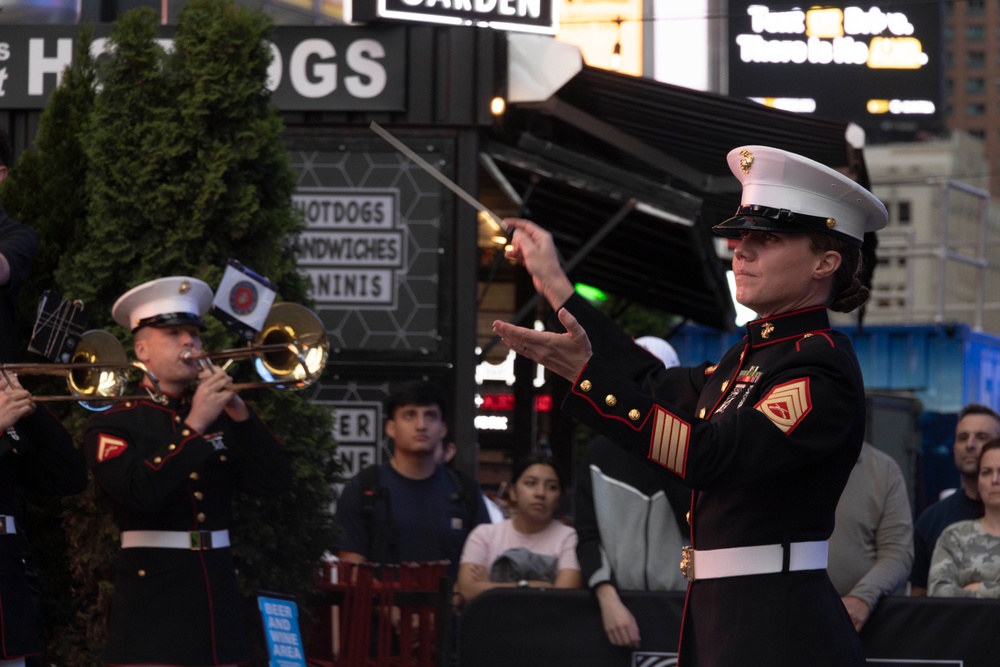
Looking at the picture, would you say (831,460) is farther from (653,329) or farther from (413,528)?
(653,329)

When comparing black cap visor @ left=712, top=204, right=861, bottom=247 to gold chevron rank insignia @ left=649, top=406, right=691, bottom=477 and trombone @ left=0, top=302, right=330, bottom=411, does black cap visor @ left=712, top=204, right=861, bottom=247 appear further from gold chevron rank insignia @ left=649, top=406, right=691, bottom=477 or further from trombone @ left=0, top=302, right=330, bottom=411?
trombone @ left=0, top=302, right=330, bottom=411

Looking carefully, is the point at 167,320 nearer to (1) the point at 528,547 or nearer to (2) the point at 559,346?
(1) the point at 528,547

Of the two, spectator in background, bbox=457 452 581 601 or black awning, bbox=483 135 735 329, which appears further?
black awning, bbox=483 135 735 329

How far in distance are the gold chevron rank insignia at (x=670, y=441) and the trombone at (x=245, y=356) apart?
2.33m

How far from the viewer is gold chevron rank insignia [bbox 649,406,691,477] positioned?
10.9ft

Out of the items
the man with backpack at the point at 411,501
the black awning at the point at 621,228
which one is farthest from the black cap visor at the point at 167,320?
the black awning at the point at 621,228

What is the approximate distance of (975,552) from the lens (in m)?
6.67

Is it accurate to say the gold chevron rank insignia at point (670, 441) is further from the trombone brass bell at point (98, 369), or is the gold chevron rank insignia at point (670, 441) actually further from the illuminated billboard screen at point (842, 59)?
the illuminated billboard screen at point (842, 59)

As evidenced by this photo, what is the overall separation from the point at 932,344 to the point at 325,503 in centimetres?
1320

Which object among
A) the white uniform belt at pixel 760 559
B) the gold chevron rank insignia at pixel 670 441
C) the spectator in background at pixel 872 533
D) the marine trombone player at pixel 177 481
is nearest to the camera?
the gold chevron rank insignia at pixel 670 441

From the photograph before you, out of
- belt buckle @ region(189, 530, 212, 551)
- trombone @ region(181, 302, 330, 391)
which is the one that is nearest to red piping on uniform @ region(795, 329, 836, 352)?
trombone @ region(181, 302, 330, 391)

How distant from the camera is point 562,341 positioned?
3412 mm

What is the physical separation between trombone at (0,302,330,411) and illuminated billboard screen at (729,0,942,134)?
446 inches

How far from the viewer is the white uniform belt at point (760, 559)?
3.58 meters
